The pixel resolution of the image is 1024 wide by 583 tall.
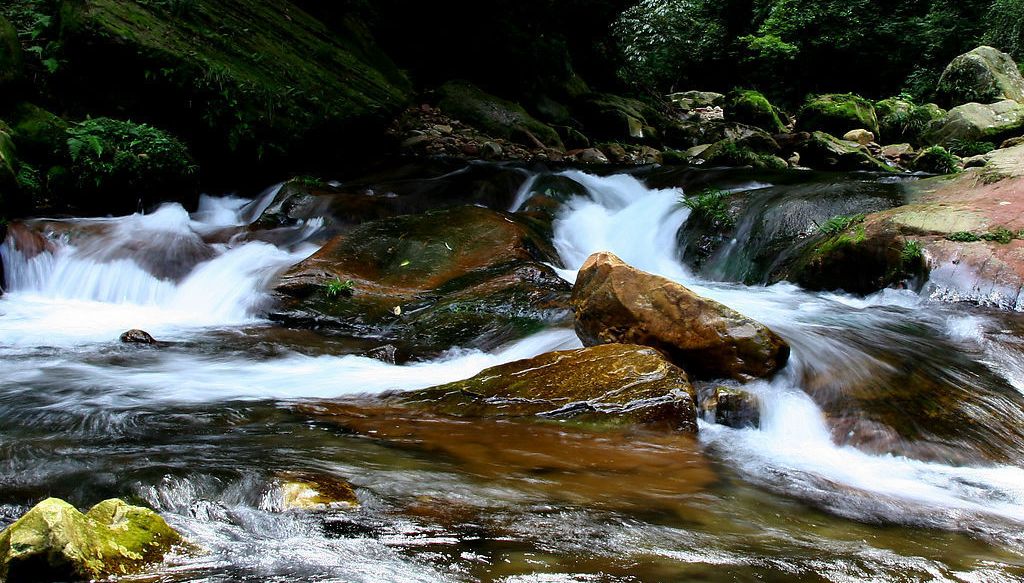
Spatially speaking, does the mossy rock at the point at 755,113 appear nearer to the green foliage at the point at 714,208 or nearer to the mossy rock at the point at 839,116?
the mossy rock at the point at 839,116

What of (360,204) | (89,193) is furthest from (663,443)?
(89,193)

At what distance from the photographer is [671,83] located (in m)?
33.3

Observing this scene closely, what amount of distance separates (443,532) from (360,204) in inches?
326

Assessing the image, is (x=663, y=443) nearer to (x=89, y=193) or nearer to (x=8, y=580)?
(x=8, y=580)

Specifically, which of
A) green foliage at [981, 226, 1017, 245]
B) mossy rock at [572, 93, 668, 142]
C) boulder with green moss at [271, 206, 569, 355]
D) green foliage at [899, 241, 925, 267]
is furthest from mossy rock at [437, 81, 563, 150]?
green foliage at [981, 226, 1017, 245]

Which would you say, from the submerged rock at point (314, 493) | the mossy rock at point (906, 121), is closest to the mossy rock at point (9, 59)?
the submerged rock at point (314, 493)

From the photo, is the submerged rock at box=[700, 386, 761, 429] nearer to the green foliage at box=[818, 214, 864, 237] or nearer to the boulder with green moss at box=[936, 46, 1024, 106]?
the green foliage at box=[818, 214, 864, 237]

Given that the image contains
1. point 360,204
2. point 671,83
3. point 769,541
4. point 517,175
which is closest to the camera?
point 769,541

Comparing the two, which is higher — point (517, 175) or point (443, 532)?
point (517, 175)

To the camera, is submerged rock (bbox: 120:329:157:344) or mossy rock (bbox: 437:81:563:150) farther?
mossy rock (bbox: 437:81:563:150)

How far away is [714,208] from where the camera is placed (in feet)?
33.3

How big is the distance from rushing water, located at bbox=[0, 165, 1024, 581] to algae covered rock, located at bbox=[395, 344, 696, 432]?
22 cm

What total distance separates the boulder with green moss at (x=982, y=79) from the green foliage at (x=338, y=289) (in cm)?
1831

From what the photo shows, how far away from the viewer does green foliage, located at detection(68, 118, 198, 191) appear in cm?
963
